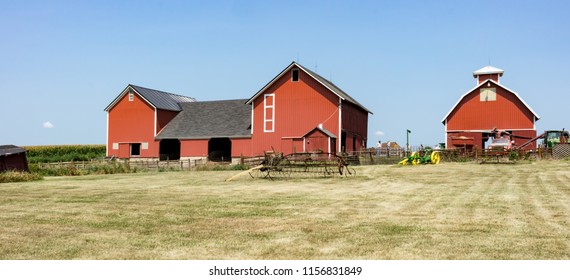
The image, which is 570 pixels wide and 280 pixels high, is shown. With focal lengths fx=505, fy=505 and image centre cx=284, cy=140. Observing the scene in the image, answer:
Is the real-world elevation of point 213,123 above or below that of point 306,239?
above

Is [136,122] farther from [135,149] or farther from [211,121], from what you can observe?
[211,121]

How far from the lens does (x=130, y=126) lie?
172ft

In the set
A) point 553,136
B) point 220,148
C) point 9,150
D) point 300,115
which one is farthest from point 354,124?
point 9,150

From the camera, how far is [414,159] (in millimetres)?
35281

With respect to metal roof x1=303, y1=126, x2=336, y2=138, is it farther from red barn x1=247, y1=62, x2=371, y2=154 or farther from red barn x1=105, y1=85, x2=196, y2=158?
red barn x1=105, y1=85, x2=196, y2=158

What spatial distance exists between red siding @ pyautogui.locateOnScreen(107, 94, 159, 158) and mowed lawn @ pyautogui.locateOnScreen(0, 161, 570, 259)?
1334 inches

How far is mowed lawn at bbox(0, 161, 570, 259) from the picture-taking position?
8180 mm

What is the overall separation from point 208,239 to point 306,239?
1.77 m

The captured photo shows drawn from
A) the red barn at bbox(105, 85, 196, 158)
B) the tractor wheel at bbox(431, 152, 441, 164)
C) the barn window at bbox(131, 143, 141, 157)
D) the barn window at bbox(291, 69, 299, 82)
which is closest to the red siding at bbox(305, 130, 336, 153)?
the barn window at bbox(291, 69, 299, 82)

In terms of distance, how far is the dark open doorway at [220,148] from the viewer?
168 ft

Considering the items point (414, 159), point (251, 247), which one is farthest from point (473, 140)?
point (251, 247)

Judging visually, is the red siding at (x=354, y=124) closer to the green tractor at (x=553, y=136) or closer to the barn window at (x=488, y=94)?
the barn window at (x=488, y=94)

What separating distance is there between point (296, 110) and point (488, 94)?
1835 cm

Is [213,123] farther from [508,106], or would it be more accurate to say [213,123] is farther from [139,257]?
[139,257]
